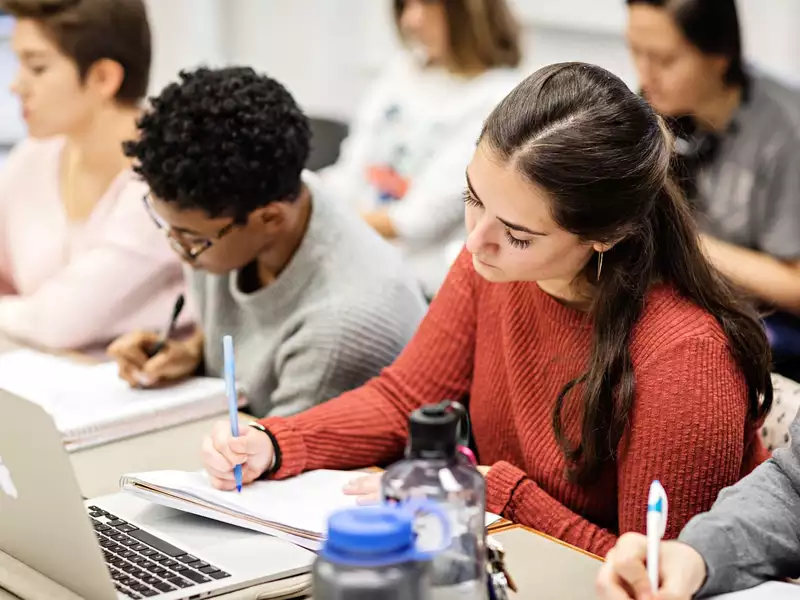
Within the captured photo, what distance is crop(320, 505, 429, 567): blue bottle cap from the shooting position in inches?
29.5

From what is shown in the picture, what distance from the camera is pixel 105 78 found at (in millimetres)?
2217

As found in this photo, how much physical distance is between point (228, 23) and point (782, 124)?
2.49 m

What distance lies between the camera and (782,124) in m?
2.37

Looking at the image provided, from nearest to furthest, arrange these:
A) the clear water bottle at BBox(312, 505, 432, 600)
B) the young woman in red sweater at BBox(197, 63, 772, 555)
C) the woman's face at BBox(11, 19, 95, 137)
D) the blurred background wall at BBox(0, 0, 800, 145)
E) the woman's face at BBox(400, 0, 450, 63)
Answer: the clear water bottle at BBox(312, 505, 432, 600)
the young woman in red sweater at BBox(197, 63, 772, 555)
the woman's face at BBox(11, 19, 95, 137)
the woman's face at BBox(400, 0, 450, 63)
the blurred background wall at BBox(0, 0, 800, 145)

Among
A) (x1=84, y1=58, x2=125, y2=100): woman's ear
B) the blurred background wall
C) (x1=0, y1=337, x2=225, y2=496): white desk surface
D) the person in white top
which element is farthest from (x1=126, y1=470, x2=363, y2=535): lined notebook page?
the blurred background wall

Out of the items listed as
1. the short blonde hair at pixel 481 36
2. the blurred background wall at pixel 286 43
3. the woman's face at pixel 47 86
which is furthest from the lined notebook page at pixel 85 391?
the blurred background wall at pixel 286 43

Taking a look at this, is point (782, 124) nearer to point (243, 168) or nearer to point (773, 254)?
point (773, 254)

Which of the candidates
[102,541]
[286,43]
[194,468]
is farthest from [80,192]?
[286,43]

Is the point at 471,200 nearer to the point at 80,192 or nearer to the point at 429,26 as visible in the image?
the point at 80,192

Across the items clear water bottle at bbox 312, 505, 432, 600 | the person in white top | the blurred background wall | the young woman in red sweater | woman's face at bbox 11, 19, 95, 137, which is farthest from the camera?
the blurred background wall

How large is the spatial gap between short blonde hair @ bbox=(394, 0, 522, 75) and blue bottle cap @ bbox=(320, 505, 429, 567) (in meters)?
2.31

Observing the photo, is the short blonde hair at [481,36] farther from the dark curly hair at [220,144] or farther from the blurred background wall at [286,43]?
the dark curly hair at [220,144]

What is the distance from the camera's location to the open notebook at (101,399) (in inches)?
64.1

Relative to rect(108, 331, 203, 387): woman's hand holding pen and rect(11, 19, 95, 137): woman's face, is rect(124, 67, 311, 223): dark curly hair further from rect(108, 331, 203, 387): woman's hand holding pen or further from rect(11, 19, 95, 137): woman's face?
rect(11, 19, 95, 137): woman's face
